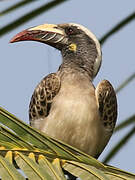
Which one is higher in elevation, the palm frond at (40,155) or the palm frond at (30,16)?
the palm frond at (30,16)

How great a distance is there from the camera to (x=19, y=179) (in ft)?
4.34

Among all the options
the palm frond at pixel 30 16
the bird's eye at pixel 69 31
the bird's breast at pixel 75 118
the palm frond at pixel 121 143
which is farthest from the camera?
the bird's eye at pixel 69 31

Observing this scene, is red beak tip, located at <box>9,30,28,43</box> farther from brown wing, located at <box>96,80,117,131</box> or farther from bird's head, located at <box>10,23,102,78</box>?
brown wing, located at <box>96,80,117,131</box>

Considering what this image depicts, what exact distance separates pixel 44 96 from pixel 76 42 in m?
0.69

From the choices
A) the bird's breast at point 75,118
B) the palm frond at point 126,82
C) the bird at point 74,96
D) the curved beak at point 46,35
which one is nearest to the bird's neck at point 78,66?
the bird at point 74,96

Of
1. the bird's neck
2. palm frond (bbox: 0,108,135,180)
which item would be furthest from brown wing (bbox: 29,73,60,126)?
palm frond (bbox: 0,108,135,180)

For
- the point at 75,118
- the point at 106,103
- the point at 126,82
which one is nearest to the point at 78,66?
the point at 106,103

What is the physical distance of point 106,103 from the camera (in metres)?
3.88

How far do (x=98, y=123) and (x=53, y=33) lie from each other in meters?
0.84

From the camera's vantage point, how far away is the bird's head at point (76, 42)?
4.21 meters

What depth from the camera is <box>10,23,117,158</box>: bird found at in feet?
12.1

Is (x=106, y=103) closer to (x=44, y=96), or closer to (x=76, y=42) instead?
(x=44, y=96)

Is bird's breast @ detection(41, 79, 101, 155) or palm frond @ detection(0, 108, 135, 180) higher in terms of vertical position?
palm frond @ detection(0, 108, 135, 180)

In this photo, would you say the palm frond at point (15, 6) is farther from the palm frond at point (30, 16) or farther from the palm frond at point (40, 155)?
the palm frond at point (40, 155)
